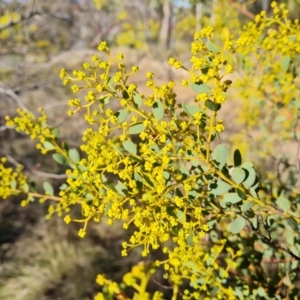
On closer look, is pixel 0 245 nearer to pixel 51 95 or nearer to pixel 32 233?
pixel 32 233

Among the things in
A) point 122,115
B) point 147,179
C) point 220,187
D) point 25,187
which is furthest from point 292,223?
point 25,187

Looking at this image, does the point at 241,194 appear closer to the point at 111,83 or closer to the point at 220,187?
the point at 220,187

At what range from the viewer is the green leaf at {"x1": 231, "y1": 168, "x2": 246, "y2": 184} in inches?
29.7

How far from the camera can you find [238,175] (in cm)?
76

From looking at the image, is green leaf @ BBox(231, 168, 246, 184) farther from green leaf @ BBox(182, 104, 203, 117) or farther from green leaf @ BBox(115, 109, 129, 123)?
green leaf @ BBox(115, 109, 129, 123)

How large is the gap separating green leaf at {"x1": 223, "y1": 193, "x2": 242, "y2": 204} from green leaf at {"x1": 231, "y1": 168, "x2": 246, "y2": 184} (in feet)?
0.12

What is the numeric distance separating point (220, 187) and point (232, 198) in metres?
0.04

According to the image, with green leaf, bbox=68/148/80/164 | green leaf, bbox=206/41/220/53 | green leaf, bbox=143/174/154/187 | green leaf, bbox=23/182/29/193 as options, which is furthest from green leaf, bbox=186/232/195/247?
green leaf, bbox=23/182/29/193

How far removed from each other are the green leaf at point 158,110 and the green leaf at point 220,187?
19 cm

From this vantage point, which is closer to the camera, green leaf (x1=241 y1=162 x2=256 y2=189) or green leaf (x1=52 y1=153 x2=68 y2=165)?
green leaf (x1=241 y1=162 x2=256 y2=189)

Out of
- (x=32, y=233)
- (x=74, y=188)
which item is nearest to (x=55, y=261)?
(x=32, y=233)

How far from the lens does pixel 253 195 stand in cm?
80

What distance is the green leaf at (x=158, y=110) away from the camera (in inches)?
29.5

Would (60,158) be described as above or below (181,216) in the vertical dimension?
above
